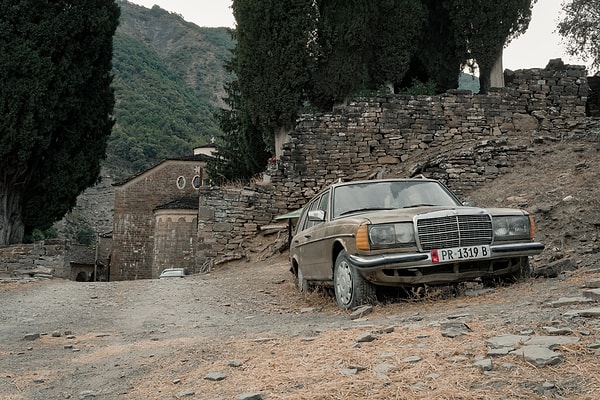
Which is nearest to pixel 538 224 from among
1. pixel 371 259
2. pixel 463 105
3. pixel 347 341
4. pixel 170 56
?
pixel 371 259

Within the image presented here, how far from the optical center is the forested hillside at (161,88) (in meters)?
63.3

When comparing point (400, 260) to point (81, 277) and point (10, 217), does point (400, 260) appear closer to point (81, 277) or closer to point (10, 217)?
point (10, 217)

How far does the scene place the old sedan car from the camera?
631 cm

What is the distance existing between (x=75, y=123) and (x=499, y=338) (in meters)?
22.4

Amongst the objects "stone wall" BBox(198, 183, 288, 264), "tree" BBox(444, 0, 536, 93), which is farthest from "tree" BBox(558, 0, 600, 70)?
"stone wall" BBox(198, 183, 288, 264)

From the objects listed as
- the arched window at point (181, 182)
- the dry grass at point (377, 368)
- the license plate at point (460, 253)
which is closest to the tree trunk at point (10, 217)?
the arched window at point (181, 182)

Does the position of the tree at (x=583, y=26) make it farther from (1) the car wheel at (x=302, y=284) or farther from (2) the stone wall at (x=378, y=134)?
(1) the car wheel at (x=302, y=284)

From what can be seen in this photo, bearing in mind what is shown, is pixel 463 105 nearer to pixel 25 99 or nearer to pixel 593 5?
pixel 593 5

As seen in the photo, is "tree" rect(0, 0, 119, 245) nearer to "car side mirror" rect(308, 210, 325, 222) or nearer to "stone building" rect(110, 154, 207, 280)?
"stone building" rect(110, 154, 207, 280)

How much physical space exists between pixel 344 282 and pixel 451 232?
55.1 inches

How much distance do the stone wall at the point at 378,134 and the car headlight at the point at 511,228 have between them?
10.5 meters

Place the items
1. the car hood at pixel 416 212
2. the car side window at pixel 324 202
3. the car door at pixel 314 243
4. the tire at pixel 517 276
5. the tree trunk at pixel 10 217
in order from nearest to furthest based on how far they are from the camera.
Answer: the car hood at pixel 416 212, the tire at pixel 517 276, the car door at pixel 314 243, the car side window at pixel 324 202, the tree trunk at pixel 10 217

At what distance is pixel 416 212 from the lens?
664 centimetres

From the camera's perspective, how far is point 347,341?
454cm
